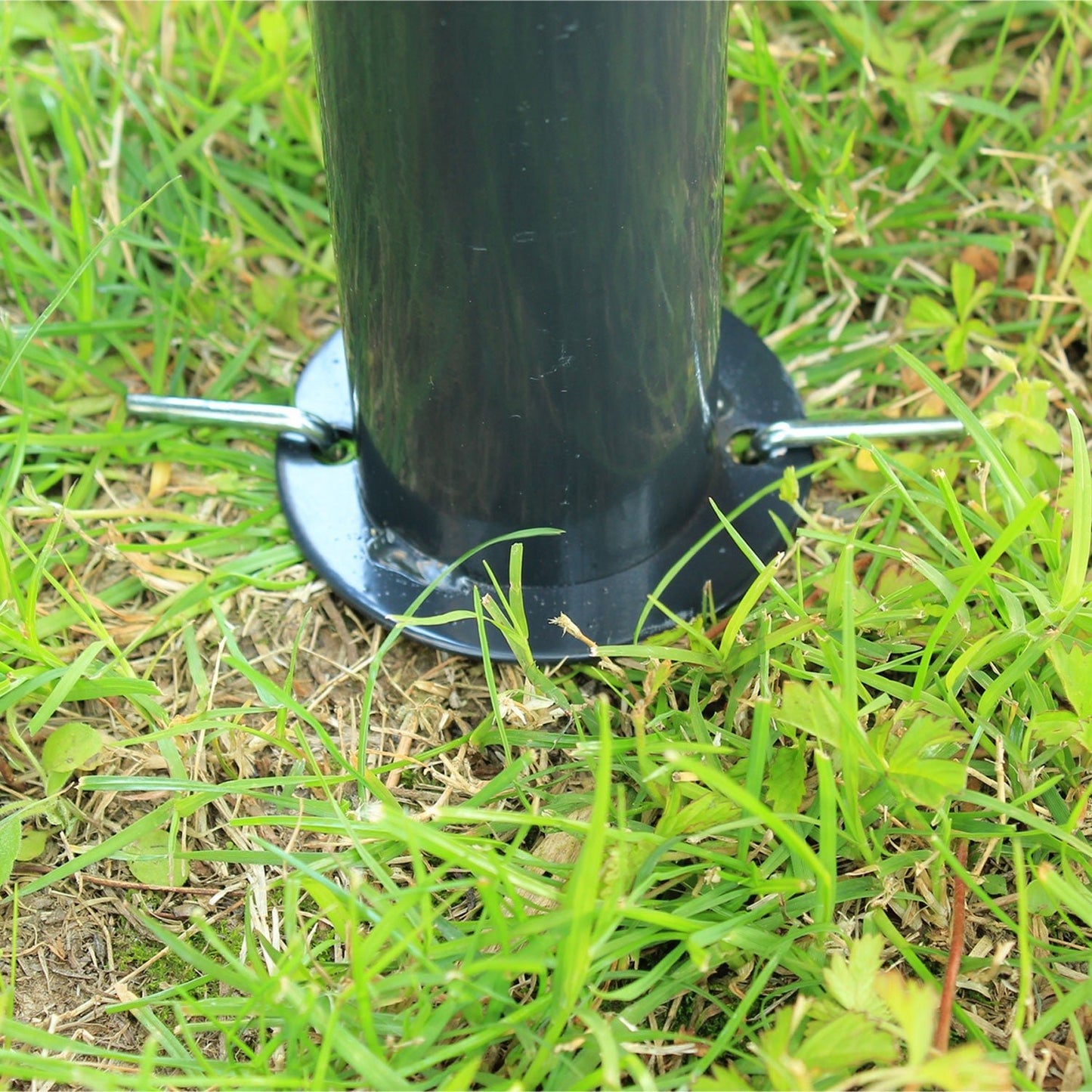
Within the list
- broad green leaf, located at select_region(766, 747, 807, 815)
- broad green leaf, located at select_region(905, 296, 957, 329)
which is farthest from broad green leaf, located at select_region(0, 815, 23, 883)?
broad green leaf, located at select_region(905, 296, 957, 329)

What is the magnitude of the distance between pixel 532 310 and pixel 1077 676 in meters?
0.62

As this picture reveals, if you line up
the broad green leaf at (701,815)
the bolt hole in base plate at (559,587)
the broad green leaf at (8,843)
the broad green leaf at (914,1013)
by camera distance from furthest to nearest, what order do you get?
the bolt hole in base plate at (559,587)
the broad green leaf at (8,843)
the broad green leaf at (701,815)
the broad green leaf at (914,1013)

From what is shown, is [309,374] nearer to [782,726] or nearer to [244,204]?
[244,204]

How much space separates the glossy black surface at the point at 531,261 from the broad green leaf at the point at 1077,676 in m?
0.46

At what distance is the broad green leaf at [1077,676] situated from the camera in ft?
3.83

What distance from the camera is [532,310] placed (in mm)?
1187

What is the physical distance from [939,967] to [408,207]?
876mm

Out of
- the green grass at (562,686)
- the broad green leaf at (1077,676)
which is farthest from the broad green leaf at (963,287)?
the broad green leaf at (1077,676)

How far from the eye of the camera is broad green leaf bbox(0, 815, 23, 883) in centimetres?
122

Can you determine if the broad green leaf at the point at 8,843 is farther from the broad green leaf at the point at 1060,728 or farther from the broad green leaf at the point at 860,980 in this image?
the broad green leaf at the point at 1060,728

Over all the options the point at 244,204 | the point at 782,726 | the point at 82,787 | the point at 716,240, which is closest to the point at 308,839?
the point at 82,787

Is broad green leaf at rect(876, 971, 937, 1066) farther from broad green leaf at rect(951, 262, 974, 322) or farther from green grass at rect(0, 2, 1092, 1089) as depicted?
broad green leaf at rect(951, 262, 974, 322)

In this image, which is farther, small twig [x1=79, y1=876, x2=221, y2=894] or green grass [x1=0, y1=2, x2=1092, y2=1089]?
small twig [x1=79, y1=876, x2=221, y2=894]

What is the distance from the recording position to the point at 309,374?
1649mm
